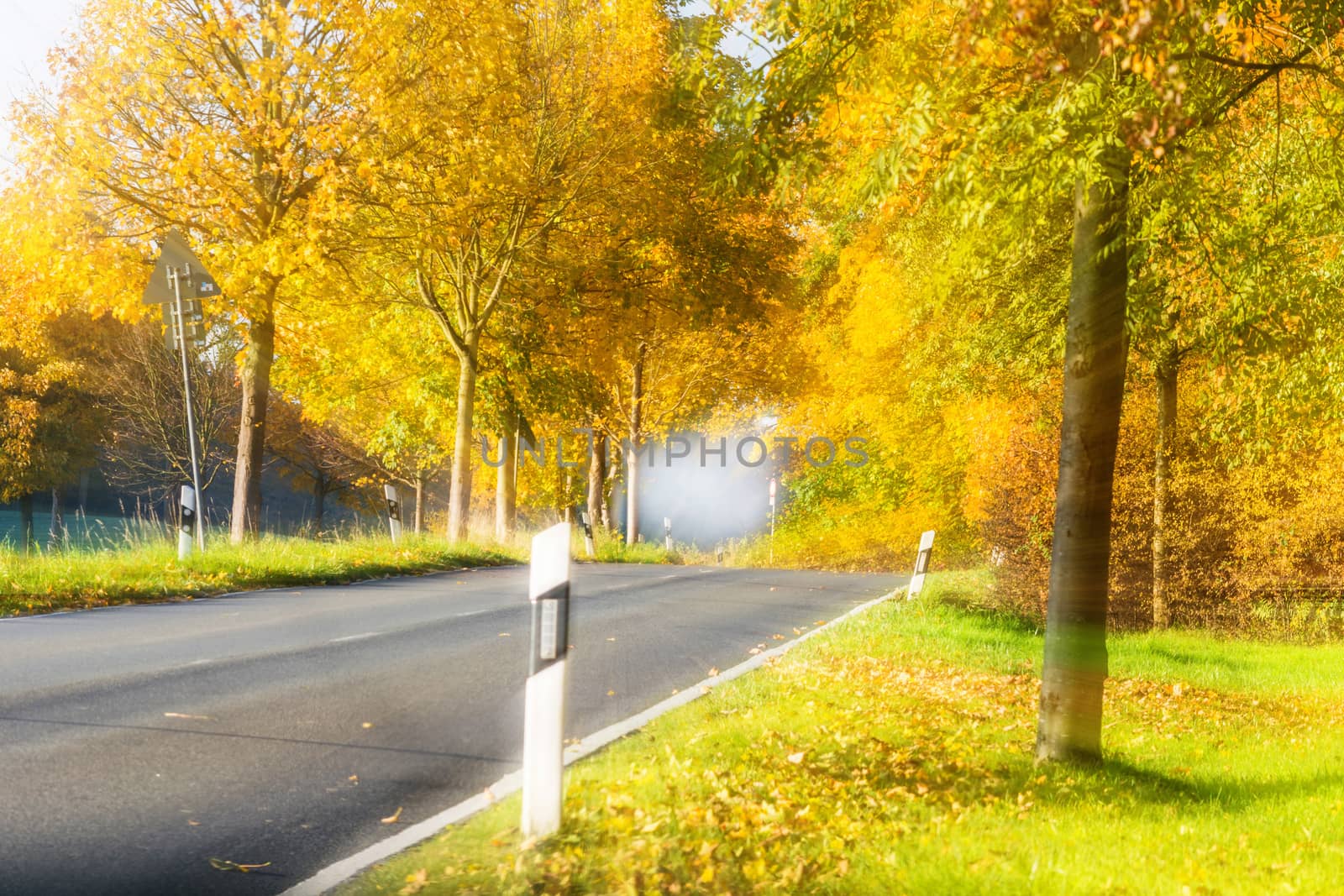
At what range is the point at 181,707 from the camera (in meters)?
6.75

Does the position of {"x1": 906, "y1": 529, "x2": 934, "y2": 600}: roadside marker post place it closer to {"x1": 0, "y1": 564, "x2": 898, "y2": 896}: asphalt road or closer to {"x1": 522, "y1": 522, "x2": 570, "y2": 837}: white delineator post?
{"x1": 0, "y1": 564, "x2": 898, "y2": 896}: asphalt road

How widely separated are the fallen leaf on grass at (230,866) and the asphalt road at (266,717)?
3 cm

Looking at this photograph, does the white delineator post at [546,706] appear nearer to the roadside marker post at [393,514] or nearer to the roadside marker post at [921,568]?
the roadside marker post at [921,568]

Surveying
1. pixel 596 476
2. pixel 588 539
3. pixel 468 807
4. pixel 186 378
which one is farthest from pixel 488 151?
pixel 596 476

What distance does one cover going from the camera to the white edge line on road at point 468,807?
4.11 m

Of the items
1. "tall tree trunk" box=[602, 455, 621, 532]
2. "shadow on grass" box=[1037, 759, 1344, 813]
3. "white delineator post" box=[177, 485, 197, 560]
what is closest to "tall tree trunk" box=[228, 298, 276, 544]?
"white delineator post" box=[177, 485, 197, 560]

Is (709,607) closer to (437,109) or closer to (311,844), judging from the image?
(437,109)

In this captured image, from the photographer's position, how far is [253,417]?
18.5m

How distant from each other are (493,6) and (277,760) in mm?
14962

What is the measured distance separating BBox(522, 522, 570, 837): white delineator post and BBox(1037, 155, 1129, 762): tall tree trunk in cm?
324

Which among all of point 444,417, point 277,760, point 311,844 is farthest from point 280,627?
point 444,417

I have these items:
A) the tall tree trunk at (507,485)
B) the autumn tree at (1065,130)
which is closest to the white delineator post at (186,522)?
the tall tree trunk at (507,485)

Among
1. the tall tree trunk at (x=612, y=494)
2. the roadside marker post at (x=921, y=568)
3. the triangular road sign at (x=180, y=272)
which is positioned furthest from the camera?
the tall tree trunk at (x=612, y=494)

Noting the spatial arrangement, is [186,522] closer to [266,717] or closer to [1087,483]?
[266,717]
